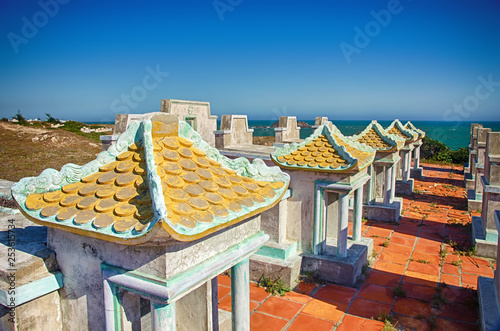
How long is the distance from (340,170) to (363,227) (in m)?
5.16

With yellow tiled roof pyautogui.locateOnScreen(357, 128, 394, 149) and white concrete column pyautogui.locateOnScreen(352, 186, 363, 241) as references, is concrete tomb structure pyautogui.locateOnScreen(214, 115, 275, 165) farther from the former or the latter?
yellow tiled roof pyautogui.locateOnScreen(357, 128, 394, 149)

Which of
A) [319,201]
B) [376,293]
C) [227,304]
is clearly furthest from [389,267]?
[227,304]

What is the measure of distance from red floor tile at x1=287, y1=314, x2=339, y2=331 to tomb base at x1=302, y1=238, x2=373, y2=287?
137 cm

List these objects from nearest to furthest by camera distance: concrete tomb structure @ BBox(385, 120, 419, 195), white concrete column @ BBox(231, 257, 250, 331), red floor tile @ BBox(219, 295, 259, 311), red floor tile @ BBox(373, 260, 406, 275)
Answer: white concrete column @ BBox(231, 257, 250, 331), red floor tile @ BBox(219, 295, 259, 311), red floor tile @ BBox(373, 260, 406, 275), concrete tomb structure @ BBox(385, 120, 419, 195)

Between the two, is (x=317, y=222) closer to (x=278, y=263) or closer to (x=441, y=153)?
(x=278, y=263)

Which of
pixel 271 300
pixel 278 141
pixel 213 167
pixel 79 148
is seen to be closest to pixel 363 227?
pixel 278 141

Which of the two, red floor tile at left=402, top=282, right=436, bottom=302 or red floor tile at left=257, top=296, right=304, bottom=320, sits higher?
red floor tile at left=257, top=296, right=304, bottom=320

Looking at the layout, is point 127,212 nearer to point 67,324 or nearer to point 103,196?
point 103,196

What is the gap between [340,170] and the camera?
6.77 meters

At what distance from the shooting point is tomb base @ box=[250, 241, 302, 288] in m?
7.14

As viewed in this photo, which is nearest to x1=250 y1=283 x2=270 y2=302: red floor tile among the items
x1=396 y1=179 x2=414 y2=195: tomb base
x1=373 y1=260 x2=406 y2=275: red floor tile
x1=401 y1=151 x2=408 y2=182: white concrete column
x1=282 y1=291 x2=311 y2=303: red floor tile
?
x1=282 y1=291 x2=311 y2=303: red floor tile

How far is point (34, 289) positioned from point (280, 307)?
4385 mm

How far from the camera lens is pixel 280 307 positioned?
21.2 feet

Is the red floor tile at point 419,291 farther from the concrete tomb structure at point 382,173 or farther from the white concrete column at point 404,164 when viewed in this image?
the white concrete column at point 404,164
